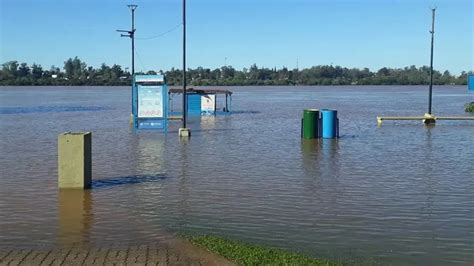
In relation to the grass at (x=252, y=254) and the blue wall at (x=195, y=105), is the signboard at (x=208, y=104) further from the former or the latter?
the grass at (x=252, y=254)

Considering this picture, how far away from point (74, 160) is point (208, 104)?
2610cm

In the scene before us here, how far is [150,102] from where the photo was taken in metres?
23.6

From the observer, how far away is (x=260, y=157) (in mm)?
16359

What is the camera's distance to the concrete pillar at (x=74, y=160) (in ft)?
35.6

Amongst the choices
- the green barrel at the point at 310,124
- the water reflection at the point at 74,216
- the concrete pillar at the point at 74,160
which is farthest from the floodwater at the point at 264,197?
the green barrel at the point at 310,124

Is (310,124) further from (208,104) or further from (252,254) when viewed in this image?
(208,104)

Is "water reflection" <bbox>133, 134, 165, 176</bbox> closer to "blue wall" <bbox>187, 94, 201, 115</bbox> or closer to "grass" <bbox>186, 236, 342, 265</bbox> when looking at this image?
"grass" <bbox>186, 236, 342, 265</bbox>

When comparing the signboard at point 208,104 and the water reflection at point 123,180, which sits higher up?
the signboard at point 208,104

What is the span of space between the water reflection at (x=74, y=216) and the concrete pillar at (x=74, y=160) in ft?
0.62

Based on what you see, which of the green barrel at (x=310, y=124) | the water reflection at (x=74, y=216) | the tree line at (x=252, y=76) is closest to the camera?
the water reflection at (x=74, y=216)

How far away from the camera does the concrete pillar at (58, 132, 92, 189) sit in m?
10.8

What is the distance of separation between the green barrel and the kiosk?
5.31 m

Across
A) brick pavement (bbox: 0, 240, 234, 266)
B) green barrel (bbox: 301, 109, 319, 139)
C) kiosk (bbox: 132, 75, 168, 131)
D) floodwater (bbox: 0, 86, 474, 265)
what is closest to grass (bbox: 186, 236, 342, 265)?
brick pavement (bbox: 0, 240, 234, 266)

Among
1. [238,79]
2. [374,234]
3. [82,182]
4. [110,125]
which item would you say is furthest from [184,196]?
[238,79]
